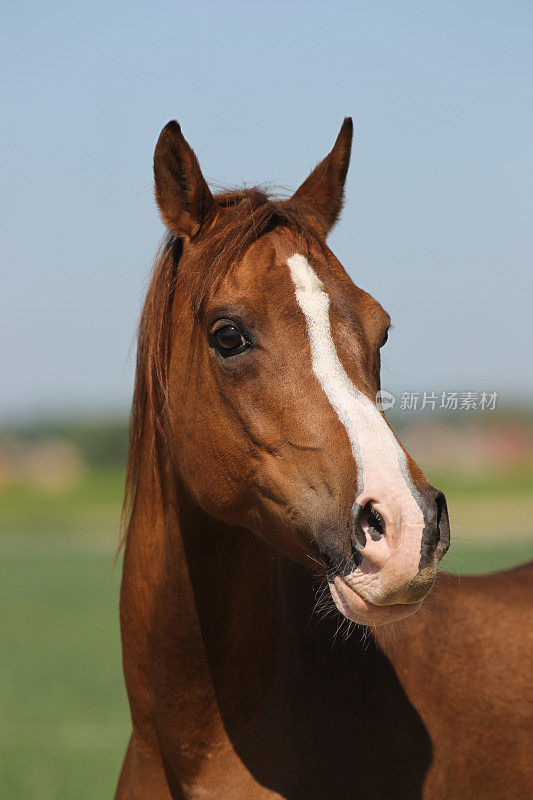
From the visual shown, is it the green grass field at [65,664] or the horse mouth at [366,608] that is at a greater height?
the horse mouth at [366,608]

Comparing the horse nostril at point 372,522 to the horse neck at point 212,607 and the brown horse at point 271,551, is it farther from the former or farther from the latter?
the horse neck at point 212,607

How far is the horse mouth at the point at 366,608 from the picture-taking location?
216 centimetres

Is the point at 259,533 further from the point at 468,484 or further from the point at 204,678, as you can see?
the point at 468,484

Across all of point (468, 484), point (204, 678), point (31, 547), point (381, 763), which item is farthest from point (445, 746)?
point (468, 484)

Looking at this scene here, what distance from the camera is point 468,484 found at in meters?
50.5

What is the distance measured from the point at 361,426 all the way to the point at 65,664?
35.1 feet

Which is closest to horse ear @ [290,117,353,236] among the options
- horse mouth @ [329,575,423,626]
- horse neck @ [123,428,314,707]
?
horse neck @ [123,428,314,707]

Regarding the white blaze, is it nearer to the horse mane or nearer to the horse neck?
the horse mane

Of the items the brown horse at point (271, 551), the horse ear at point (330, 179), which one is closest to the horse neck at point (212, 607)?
the brown horse at point (271, 551)

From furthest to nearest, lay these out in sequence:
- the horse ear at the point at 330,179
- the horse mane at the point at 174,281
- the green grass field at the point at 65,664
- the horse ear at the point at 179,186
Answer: the green grass field at the point at 65,664
the horse ear at the point at 330,179
the horse ear at the point at 179,186
the horse mane at the point at 174,281

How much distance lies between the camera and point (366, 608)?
85.4 inches

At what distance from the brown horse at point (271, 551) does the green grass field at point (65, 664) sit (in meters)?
0.46

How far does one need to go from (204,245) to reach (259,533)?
925 mm

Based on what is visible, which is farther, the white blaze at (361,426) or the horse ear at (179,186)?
the horse ear at (179,186)
